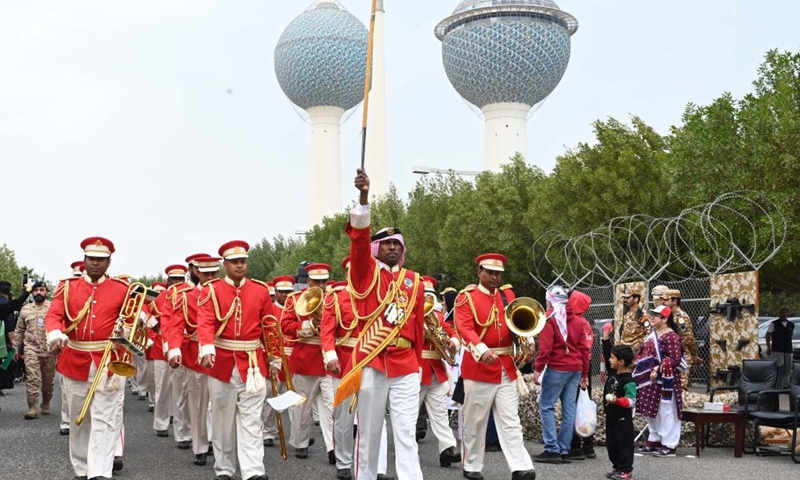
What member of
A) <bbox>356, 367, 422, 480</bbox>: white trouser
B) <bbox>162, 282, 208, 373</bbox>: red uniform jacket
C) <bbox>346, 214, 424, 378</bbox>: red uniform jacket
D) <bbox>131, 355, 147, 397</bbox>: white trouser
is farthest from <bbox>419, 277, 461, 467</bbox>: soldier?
<bbox>131, 355, 147, 397</bbox>: white trouser

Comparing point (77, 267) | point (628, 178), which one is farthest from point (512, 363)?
point (628, 178)

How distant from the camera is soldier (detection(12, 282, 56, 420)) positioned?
15.2 meters

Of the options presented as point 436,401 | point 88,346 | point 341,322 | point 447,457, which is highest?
point 341,322

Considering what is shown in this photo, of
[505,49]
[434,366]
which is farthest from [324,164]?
[434,366]

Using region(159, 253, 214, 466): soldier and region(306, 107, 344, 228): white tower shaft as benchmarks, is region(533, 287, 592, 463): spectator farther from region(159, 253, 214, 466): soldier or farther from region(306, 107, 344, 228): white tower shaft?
region(306, 107, 344, 228): white tower shaft

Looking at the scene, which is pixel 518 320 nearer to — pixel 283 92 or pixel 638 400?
pixel 638 400

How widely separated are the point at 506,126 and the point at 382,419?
82.1 m

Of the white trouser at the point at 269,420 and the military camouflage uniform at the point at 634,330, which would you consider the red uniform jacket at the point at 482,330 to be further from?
the military camouflage uniform at the point at 634,330

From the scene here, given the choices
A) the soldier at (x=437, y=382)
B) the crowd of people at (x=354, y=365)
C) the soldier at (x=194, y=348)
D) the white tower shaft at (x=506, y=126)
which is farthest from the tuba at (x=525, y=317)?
the white tower shaft at (x=506, y=126)

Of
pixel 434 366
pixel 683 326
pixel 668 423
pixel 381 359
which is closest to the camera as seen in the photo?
pixel 381 359

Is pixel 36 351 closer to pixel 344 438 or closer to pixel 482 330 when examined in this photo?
pixel 344 438

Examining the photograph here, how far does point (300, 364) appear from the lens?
11.6m

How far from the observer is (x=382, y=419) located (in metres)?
7.92

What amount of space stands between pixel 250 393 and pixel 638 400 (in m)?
4.80
